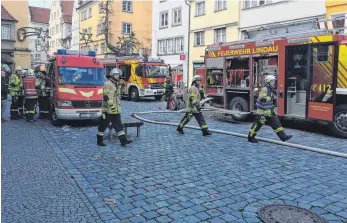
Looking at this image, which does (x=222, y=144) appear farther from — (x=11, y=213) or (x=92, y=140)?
(x=11, y=213)

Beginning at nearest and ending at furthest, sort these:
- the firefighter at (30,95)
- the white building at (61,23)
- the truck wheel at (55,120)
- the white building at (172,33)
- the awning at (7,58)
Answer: the truck wheel at (55,120)
the firefighter at (30,95)
the white building at (172,33)
the awning at (7,58)
the white building at (61,23)

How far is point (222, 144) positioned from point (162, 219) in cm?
444

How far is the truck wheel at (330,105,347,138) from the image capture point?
895 centimetres

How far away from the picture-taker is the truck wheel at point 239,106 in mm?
12045

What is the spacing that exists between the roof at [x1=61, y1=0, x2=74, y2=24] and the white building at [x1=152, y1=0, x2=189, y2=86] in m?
36.8

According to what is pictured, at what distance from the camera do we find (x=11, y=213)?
4094 mm

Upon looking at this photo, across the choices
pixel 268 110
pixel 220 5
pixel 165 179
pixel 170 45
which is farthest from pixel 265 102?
pixel 170 45

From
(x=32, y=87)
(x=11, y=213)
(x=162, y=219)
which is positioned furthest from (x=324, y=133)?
(x=32, y=87)

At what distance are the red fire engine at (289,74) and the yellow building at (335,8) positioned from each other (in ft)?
27.8

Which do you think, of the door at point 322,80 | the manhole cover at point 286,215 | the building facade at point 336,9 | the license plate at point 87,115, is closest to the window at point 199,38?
the building facade at point 336,9

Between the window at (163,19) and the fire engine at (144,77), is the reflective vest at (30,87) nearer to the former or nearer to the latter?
the fire engine at (144,77)

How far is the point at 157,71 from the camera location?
21.5 meters

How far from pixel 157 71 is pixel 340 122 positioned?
1385 centimetres

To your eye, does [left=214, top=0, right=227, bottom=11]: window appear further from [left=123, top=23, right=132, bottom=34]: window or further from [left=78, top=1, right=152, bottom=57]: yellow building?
[left=123, top=23, right=132, bottom=34]: window
